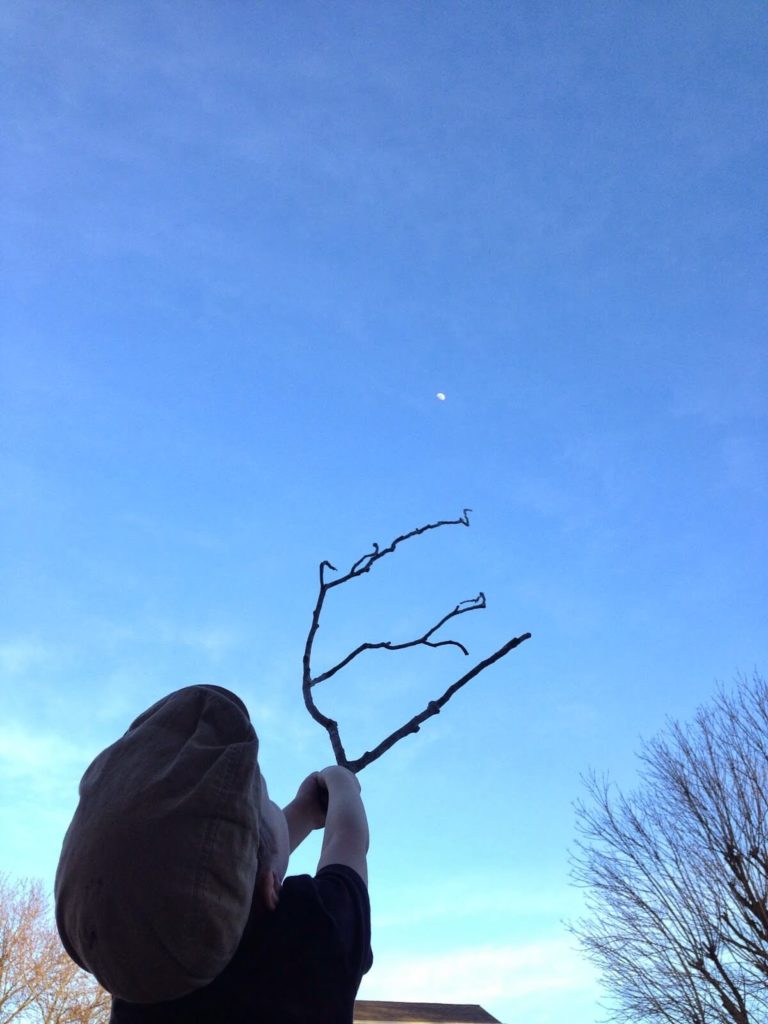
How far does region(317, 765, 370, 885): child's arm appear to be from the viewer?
151 centimetres

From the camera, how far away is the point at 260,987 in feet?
→ 4.08

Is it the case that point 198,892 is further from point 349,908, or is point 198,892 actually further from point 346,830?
point 346,830

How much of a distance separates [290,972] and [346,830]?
0.32 m

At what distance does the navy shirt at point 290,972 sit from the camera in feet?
4.03

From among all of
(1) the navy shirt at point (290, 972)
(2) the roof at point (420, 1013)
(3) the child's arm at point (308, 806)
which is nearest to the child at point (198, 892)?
(1) the navy shirt at point (290, 972)

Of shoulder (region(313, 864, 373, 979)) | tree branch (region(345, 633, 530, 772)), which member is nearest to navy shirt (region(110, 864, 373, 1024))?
shoulder (region(313, 864, 373, 979))

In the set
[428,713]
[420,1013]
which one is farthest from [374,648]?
[420,1013]

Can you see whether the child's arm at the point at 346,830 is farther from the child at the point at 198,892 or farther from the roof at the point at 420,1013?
the roof at the point at 420,1013

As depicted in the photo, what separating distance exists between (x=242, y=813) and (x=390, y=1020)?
22.1 metres

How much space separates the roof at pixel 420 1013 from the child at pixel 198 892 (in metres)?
21.1

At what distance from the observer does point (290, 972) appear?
1.26 metres

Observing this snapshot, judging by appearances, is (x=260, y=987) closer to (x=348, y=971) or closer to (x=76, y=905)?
(x=348, y=971)

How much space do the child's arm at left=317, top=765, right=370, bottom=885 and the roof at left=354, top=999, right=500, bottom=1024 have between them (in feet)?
68.4

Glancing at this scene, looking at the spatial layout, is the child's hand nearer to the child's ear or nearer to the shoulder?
the shoulder
